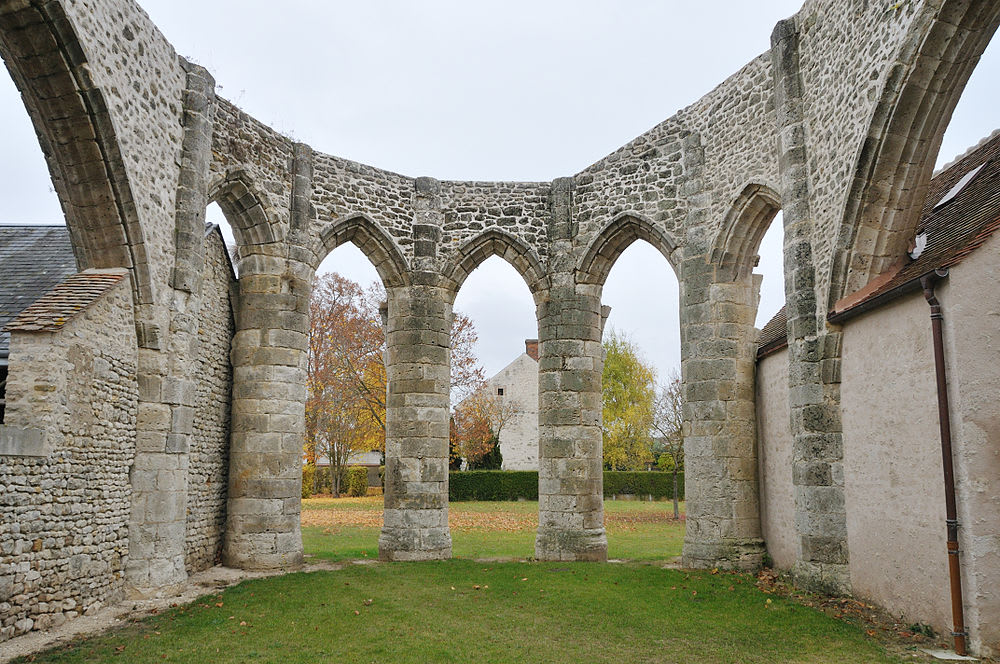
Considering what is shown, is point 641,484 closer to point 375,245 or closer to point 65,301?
point 375,245

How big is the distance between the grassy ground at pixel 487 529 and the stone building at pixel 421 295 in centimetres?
124

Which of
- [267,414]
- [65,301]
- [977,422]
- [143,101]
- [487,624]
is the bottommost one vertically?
[487,624]

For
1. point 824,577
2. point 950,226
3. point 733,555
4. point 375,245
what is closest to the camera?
point 950,226

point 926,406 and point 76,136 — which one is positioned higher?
point 76,136

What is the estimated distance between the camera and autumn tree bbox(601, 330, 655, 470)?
22692 millimetres

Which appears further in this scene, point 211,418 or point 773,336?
point 773,336

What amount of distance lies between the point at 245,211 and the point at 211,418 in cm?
269

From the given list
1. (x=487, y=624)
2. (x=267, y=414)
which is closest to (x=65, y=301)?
(x=267, y=414)

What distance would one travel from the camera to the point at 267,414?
9.60m

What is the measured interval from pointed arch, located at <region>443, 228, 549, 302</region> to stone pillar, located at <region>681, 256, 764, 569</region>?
7.24 ft

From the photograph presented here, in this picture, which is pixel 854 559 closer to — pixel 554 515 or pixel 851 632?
pixel 851 632

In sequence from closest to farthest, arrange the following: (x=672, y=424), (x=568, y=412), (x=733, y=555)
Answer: (x=733, y=555)
(x=568, y=412)
(x=672, y=424)

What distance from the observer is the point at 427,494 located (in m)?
10.2

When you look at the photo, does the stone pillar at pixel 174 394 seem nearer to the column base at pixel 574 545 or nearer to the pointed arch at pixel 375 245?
the pointed arch at pixel 375 245
